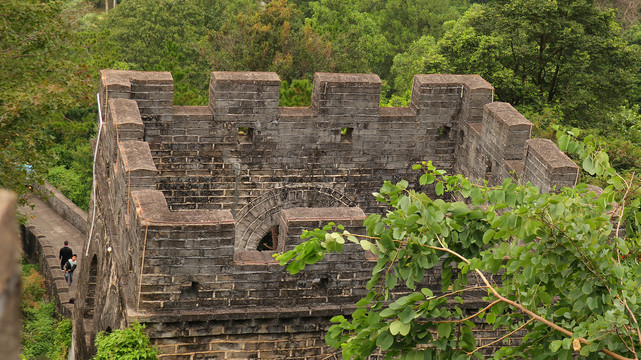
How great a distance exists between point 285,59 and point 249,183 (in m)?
16.8

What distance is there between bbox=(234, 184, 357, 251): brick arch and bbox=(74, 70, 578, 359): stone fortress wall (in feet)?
0.06

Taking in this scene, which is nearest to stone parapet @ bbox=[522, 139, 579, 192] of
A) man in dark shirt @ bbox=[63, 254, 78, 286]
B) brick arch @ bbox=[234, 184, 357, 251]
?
brick arch @ bbox=[234, 184, 357, 251]

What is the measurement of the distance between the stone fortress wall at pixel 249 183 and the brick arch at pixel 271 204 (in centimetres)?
2

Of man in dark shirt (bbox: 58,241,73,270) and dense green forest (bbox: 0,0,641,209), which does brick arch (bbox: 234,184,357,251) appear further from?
man in dark shirt (bbox: 58,241,73,270)

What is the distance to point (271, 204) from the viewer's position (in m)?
14.4

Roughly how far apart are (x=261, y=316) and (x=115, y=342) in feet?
5.46

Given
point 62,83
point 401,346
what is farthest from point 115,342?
point 62,83

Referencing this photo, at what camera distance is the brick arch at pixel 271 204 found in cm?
1416

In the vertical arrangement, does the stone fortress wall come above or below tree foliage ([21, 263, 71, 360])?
above

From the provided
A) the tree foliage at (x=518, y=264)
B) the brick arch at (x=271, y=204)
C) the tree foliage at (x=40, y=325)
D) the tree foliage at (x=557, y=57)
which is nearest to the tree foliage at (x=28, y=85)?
the tree foliage at (x=40, y=325)

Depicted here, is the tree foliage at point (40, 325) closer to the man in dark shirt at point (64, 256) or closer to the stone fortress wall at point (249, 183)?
the man in dark shirt at point (64, 256)

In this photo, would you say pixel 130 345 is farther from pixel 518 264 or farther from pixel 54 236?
pixel 54 236

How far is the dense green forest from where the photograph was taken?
17203 mm

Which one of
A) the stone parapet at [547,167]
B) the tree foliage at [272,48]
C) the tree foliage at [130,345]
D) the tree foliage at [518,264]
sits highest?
the tree foliage at [518,264]
